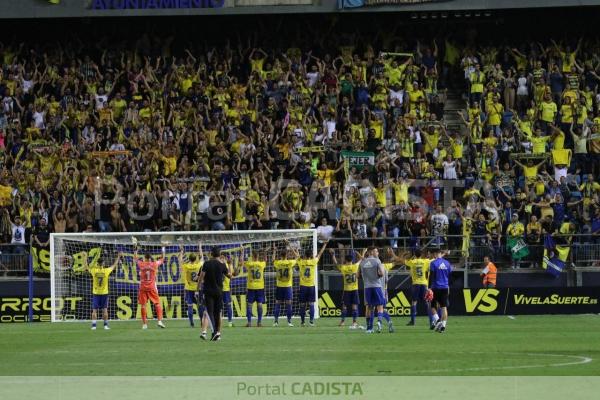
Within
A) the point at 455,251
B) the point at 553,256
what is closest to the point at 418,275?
the point at 455,251

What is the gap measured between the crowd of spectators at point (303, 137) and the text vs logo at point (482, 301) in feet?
4.74

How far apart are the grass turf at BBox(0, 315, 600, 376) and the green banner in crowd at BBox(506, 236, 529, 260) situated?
370 cm

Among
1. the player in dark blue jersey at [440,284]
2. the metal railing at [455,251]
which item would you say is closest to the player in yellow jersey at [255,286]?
the metal railing at [455,251]

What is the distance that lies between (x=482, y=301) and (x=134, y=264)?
405 inches

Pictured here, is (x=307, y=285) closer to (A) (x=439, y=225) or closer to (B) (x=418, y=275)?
(B) (x=418, y=275)

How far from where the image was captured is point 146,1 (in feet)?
136

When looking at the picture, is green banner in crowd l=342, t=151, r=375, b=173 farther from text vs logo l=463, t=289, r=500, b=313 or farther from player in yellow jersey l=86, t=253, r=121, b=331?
player in yellow jersey l=86, t=253, r=121, b=331

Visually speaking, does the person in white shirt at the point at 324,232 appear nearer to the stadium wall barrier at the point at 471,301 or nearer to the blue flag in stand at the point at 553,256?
the stadium wall barrier at the point at 471,301

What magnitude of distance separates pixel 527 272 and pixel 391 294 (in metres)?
4.08

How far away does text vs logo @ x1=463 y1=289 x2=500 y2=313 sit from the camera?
3553 cm

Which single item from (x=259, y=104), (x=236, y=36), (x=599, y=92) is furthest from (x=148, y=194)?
(x=599, y=92)

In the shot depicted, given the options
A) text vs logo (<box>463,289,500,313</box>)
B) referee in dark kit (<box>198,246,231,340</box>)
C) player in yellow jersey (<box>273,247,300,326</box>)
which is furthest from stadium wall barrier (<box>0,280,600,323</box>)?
referee in dark kit (<box>198,246,231,340</box>)

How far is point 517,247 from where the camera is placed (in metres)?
35.2

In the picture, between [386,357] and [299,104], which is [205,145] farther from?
[386,357]
